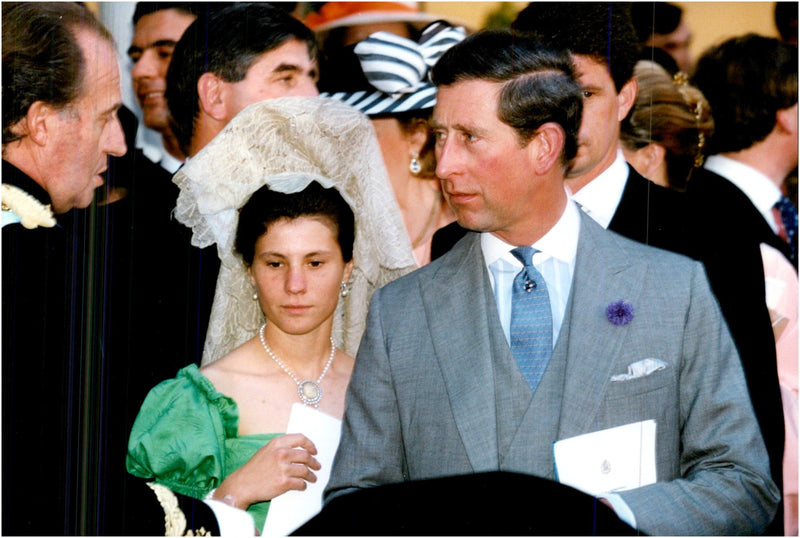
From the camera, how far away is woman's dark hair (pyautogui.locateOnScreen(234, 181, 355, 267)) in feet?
7.80

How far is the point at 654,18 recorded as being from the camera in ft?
8.41

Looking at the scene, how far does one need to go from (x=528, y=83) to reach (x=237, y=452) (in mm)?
1060

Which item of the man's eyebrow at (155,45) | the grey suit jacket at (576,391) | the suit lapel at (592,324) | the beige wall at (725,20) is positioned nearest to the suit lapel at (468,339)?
the grey suit jacket at (576,391)

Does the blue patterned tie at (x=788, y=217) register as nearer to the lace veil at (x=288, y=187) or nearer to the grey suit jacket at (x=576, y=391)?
the grey suit jacket at (x=576, y=391)

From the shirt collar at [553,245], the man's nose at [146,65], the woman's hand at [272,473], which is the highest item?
the man's nose at [146,65]

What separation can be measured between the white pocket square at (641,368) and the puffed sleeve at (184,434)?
893 mm

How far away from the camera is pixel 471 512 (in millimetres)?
1407

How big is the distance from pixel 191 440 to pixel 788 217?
1.61 metres

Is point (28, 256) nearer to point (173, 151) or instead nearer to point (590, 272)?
point (173, 151)

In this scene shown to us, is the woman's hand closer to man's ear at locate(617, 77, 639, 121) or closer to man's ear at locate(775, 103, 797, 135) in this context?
man's ear at locate(617, 77, 639, 121)

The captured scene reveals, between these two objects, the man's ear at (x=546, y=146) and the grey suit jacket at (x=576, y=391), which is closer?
the grey suit jacket at (x=576, y=391)

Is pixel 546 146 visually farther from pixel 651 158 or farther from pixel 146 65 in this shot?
pixel 146 65

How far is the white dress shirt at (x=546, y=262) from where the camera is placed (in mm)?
2199

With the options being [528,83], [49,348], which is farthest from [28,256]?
[528,83]
